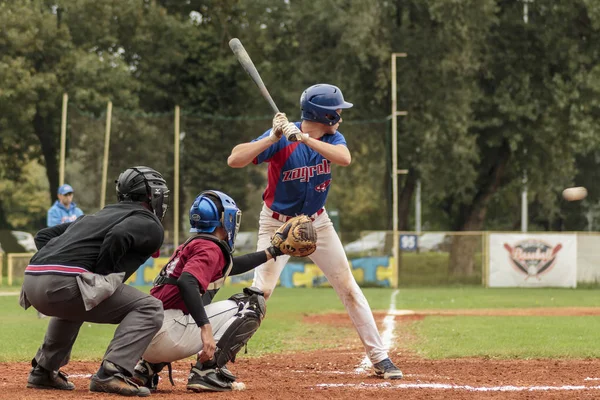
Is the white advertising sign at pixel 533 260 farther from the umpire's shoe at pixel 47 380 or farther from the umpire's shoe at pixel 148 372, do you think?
the umpire's shoe at pixel 47 380

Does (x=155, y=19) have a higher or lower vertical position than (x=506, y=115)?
higher

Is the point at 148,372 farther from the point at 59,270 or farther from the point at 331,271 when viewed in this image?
the point at 331,271

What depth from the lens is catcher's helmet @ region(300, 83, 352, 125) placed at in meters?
7.48

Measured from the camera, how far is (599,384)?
22.6ft

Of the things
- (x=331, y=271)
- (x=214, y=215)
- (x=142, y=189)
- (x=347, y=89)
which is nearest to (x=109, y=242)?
(x=142, y=189)

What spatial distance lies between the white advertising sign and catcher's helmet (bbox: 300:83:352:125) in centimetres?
1797

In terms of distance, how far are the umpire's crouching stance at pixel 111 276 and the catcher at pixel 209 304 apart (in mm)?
249

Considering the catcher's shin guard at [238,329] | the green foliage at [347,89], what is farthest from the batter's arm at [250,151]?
the green foliage at [347,89]

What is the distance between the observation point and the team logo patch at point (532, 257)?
80.9 feet

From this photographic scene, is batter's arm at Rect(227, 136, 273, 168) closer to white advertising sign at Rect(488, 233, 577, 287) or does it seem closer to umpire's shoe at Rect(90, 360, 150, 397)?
umpire's shoe at Rect(90, 360, 150, 397)

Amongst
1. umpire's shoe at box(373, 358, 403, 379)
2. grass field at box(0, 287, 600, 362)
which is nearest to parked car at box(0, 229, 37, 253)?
grass field at box(0, 287, 600, 362)

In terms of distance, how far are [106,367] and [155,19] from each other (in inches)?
1159

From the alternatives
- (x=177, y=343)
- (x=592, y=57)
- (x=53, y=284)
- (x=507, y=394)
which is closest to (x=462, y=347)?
(x=507, y=394)

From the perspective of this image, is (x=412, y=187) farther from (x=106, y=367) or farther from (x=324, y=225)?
(x=106, y=367)
